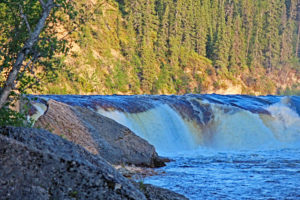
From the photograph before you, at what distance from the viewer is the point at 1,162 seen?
5047 millimetres

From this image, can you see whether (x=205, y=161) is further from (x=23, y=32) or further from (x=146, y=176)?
(x=23, y=32)

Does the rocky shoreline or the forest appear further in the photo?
the forest

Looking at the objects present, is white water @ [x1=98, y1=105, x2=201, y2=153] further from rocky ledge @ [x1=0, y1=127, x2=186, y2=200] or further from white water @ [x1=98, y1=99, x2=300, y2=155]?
rocky ledge @ [x1=0, y1=127, x2=186, y2=200]

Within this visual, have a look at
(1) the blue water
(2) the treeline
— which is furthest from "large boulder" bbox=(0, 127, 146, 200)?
(2) the treeline

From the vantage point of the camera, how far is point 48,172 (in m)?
5.24

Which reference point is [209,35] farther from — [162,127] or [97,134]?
[97,134]

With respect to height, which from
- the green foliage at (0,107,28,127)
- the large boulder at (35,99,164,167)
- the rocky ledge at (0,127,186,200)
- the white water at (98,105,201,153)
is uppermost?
the white water at (98,105,201,153)

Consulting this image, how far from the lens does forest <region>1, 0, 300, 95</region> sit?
45125mm

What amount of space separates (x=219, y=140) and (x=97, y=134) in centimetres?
1062

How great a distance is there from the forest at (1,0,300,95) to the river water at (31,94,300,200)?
321 inches

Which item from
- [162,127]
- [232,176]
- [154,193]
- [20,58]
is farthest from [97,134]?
[162,127]

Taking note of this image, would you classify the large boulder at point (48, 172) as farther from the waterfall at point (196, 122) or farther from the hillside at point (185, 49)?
the hillside at point (185, 49)

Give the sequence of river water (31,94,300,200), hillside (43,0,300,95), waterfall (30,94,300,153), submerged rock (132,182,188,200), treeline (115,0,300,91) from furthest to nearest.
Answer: treeline (115,0,300,91) → hillside (43,0,300,95) → waterfall (30,94,300,153) → river water (31,94,300,200) → submerged rock (132,182,188,200)

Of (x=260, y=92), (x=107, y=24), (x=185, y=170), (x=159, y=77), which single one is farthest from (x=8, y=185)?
(x=260, y=92)
